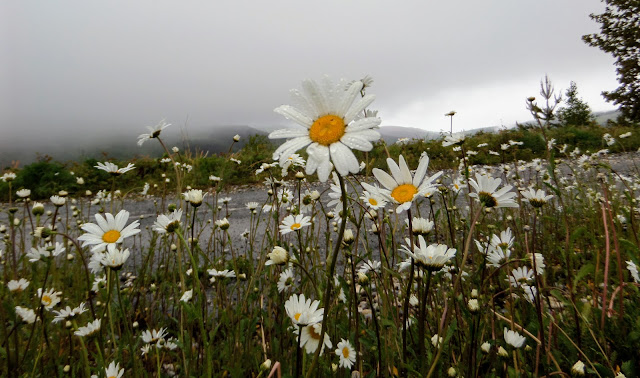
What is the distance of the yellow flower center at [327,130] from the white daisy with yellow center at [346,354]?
78 centimetres

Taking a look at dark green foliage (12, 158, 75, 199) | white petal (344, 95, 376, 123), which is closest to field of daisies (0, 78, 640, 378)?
white petal (344, 95, 376, 123)

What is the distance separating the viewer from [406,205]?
856 millimetres

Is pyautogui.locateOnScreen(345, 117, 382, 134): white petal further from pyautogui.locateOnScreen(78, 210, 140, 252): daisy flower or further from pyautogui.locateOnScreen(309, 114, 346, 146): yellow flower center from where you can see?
pyautogui.locateOnScreen(78, 210, 140, 252): daisy flower

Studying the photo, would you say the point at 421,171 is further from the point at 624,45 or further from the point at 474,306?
the point at 624,45

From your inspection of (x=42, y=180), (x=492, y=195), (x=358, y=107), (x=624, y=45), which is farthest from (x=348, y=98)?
(x=624, y=45)

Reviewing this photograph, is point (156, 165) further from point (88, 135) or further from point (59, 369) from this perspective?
point (88, 135)

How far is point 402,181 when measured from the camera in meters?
1.06

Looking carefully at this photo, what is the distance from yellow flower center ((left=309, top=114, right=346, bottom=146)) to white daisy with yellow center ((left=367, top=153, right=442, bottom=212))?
181 mm

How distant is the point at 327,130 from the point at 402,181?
353mm

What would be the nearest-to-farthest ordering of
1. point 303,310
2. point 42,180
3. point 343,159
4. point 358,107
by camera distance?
point 343,159, point 358,107, point 303,310, point 42,180

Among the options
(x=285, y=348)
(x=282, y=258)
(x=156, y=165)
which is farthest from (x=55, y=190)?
(x=282, y=258)

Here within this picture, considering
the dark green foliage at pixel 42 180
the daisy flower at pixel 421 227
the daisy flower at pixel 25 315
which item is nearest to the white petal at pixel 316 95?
the daisy flower at pixel 421 227

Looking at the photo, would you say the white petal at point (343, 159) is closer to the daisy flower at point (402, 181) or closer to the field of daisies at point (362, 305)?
the field of daisies at point (362, 305)

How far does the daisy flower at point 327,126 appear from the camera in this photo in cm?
75
